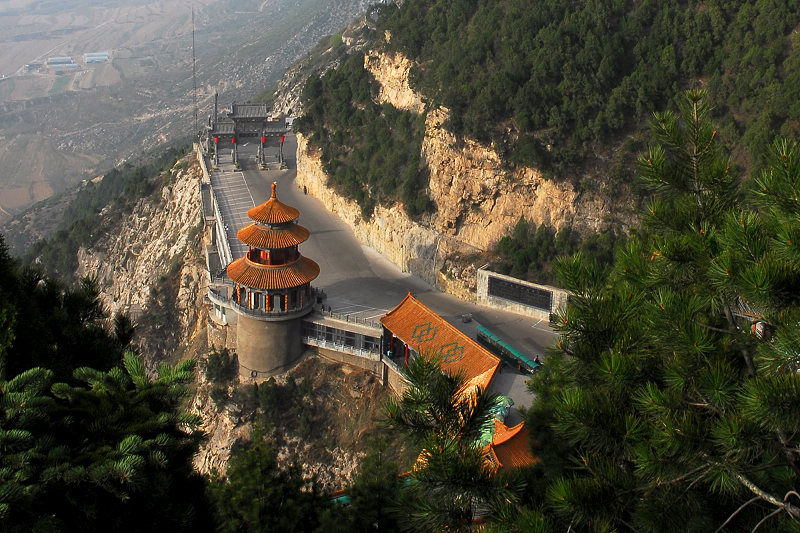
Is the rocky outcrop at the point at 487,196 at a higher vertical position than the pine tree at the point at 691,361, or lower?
lower

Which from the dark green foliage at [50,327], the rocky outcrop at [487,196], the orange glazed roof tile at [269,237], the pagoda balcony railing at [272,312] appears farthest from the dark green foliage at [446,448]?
the rocky outcrop at [487,196]

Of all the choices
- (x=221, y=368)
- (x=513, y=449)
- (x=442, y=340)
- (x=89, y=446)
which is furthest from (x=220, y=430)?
(x=89, y=446)

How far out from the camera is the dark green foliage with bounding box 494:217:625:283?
121 ft

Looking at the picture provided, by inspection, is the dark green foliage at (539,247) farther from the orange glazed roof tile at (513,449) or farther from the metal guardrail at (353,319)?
the orange glazed roof tile at (513,449)

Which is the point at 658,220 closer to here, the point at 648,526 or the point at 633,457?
the point at 633,457

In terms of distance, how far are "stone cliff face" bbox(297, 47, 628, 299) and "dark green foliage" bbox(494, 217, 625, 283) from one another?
0.58 meters

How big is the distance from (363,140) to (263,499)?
32.8 metres

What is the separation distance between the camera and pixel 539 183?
38.7m

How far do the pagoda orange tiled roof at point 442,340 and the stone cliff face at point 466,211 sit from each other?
251 inches

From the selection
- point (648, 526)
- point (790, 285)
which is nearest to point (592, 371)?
point (648, 526)

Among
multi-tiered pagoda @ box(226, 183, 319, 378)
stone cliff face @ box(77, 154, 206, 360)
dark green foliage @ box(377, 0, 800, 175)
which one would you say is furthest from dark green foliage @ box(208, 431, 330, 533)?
stone cliff face @ box(77, 154, 206, 360)

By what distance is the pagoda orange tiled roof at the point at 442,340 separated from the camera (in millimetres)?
30031

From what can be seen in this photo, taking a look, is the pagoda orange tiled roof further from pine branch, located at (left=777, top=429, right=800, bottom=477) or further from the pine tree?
pine branch, located at (left=777, top=429, right=800, bottom=477)

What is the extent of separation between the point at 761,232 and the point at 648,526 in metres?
3.71
